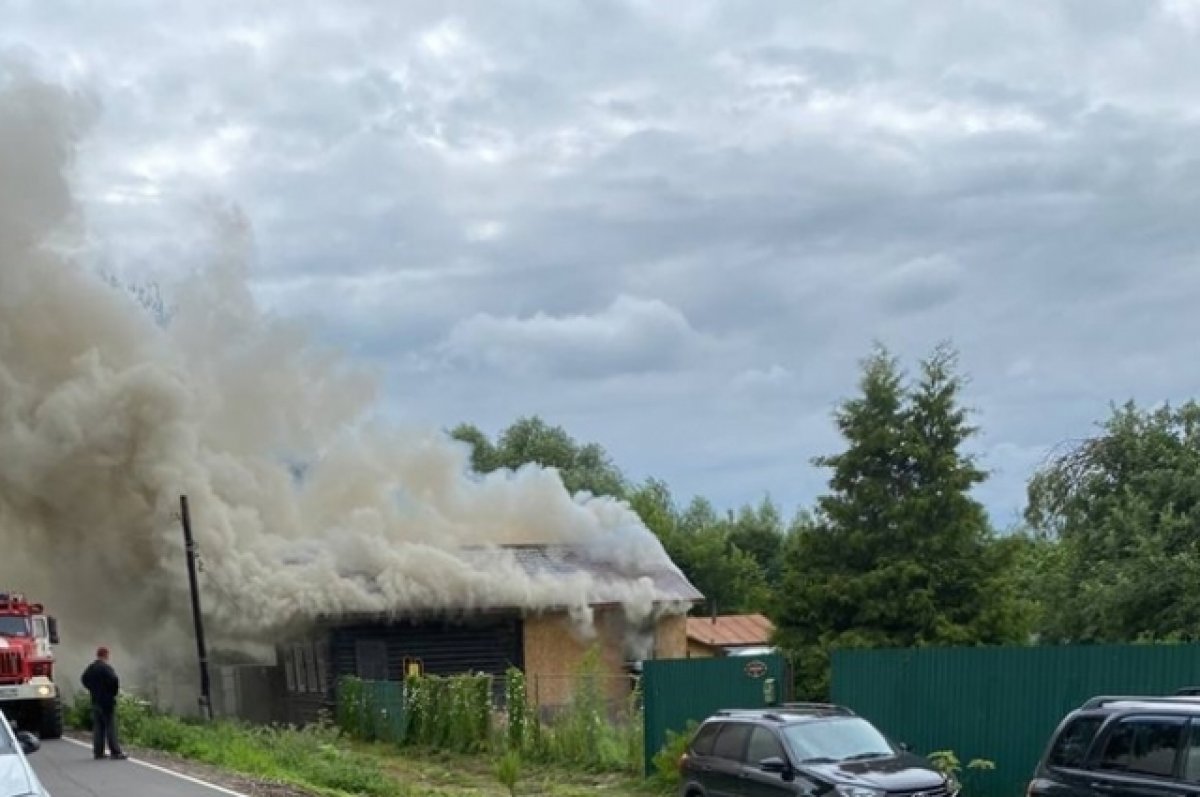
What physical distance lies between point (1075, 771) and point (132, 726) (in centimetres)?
2137

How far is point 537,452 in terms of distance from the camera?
277 ft

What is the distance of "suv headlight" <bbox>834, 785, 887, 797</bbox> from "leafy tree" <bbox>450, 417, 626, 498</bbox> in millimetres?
66935

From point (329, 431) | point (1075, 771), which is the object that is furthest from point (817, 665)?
point (329, 431)

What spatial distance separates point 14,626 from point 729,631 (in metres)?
31.9

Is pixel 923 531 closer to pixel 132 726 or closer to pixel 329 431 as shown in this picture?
pixel 132 726

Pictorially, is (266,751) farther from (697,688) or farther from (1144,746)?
(1144,746)

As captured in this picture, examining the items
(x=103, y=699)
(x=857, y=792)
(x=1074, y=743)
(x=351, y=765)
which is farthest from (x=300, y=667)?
(x=1074, y=743)

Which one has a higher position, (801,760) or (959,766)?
(801,760)

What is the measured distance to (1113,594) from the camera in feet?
81.9

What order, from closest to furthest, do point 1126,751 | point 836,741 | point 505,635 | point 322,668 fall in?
point 1126,751
point 836,741
point 322,668
point 505,635

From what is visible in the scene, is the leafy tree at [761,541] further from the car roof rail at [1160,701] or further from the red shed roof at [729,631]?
the car roof rail at [1160,701]

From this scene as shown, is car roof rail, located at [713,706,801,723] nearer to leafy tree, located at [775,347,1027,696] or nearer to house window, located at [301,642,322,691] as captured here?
leafy tree, located at [775,347,1027,696]

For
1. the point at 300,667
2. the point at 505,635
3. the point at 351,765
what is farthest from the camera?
the point at 300,667

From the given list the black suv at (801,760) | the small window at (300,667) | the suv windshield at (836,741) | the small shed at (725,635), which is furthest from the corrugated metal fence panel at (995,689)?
the small shed at (725,635)
